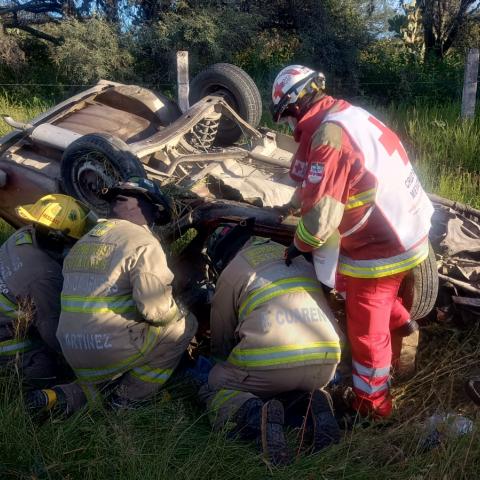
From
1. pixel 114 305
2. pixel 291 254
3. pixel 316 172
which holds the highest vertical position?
pixel 316 172

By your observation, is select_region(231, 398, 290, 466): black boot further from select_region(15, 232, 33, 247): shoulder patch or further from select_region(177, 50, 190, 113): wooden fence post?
select_region(177, 50, 190, 113): wooden fence post

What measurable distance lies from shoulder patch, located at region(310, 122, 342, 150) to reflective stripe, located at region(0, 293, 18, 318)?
1.99 meters

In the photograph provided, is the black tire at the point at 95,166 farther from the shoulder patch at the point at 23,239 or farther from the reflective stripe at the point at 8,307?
the reflective stripe at the point at 8,307

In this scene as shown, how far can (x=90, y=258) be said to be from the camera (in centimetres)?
329

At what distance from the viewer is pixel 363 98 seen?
32.7 feet

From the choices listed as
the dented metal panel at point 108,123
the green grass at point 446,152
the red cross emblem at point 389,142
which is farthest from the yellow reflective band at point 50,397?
the green grass at point 446,152

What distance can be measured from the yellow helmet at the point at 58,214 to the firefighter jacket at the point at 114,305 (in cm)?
53

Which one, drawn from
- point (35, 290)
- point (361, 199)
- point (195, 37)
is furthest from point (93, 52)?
point (361, 199)

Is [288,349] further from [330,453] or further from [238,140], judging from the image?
[238,140]

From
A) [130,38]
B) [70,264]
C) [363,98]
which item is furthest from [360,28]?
[70,264]

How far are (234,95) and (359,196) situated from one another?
10.6 feet

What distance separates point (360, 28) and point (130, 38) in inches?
166

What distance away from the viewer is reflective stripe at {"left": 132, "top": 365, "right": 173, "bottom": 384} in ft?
10.9

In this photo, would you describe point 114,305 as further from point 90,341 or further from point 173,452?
point 173,452
